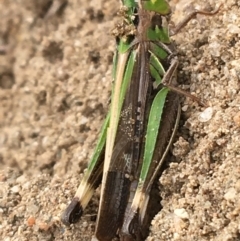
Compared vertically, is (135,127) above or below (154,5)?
below

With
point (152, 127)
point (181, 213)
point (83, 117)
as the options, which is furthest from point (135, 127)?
point (83, 117)

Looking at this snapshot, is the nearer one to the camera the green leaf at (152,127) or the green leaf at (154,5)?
the green leaf at (152,127)

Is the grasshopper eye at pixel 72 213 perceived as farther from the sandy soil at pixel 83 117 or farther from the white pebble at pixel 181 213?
the white pebble at pixel 181 213

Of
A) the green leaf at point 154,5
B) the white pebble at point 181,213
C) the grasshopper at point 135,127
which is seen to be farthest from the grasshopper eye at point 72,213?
the green leaf at point 154,5

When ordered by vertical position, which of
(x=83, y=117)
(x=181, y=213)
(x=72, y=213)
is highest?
(x=83, y=117)

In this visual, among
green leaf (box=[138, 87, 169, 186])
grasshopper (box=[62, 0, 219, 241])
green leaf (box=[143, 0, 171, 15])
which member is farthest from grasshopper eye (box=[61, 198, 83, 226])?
green leaf (box=[143, 0, 171, 15])

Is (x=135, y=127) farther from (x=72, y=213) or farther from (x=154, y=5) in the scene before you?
(x=154, y=5)

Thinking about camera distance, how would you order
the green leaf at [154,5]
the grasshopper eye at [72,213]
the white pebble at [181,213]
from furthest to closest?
the green leaf at [154,5], the grasshopper eye at [72,213], the white pebble at [181,213]
